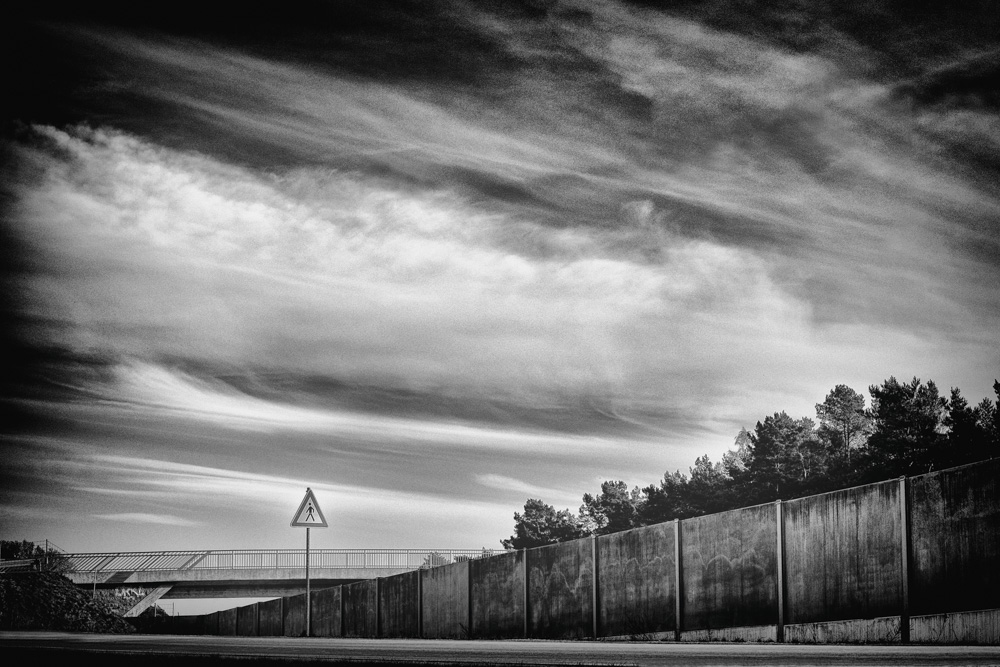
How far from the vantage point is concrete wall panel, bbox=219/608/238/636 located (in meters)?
47.1

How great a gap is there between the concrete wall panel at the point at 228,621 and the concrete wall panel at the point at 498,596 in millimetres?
25428

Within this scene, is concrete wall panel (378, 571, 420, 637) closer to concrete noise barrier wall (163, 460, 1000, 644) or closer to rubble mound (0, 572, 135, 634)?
concrete noise barrier wall (163, 460, 1000, 644)

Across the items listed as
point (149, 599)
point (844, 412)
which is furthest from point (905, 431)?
point (149, 599)

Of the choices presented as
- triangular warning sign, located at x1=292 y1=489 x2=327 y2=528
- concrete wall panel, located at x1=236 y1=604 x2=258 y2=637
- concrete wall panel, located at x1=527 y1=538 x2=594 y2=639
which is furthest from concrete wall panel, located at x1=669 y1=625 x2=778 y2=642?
concrete wall panel, located at x1=236 y1=604 x2=258 y2=637

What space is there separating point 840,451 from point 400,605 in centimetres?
3929

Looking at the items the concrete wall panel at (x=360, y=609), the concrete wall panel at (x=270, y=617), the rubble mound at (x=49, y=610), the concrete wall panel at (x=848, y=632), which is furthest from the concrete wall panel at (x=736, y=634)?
the concrete wall panel at (x=270, y=617)

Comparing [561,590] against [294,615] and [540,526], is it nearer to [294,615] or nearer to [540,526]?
[294,615]

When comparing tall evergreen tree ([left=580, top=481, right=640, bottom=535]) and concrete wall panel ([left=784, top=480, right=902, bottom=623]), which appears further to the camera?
tall evergreen tree ([left=580, top=481, right=640, bottom=535])

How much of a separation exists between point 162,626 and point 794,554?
57.7m

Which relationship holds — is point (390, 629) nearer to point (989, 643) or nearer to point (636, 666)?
point (989, 643)

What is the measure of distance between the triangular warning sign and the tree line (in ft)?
102

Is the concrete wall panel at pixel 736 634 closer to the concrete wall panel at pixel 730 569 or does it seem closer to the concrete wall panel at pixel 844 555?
the concrete wall panel at pixel 730 569

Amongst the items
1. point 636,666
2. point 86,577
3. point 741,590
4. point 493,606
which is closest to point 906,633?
point 741,590

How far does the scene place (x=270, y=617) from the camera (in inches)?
1556
